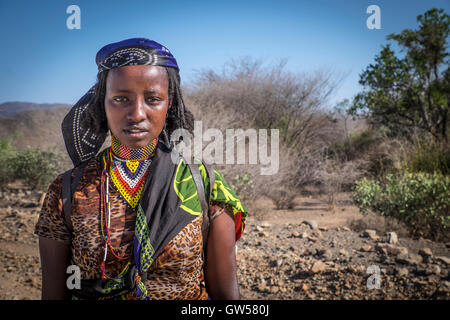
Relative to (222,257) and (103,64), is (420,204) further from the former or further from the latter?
(103,64)

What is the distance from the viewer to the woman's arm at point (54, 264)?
1212mm

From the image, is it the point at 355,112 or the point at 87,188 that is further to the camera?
the point at 355,112

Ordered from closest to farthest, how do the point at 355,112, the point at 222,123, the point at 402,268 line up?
the point at 402,268, the point at 222,123, the point at 355,112

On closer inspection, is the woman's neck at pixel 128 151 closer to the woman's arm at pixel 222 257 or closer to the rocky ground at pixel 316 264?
the woman's arm at pixel 222 257

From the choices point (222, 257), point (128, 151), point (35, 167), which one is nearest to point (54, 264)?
point (128, 151)

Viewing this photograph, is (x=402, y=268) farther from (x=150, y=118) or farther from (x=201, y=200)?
(x=150, y=118)

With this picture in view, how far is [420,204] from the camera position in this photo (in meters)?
5.09

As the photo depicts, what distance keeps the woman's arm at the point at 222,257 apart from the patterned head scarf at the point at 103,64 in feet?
2.00

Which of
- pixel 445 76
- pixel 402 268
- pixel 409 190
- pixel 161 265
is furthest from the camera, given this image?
pixel 445 76

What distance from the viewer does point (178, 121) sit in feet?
4.72

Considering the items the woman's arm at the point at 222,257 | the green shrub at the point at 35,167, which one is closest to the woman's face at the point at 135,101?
the woman's arm at the point at 222,257

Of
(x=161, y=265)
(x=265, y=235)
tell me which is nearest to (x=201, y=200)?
(x=161, y=265)

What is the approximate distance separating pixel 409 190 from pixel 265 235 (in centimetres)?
238

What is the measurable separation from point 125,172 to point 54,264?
1.37ft
